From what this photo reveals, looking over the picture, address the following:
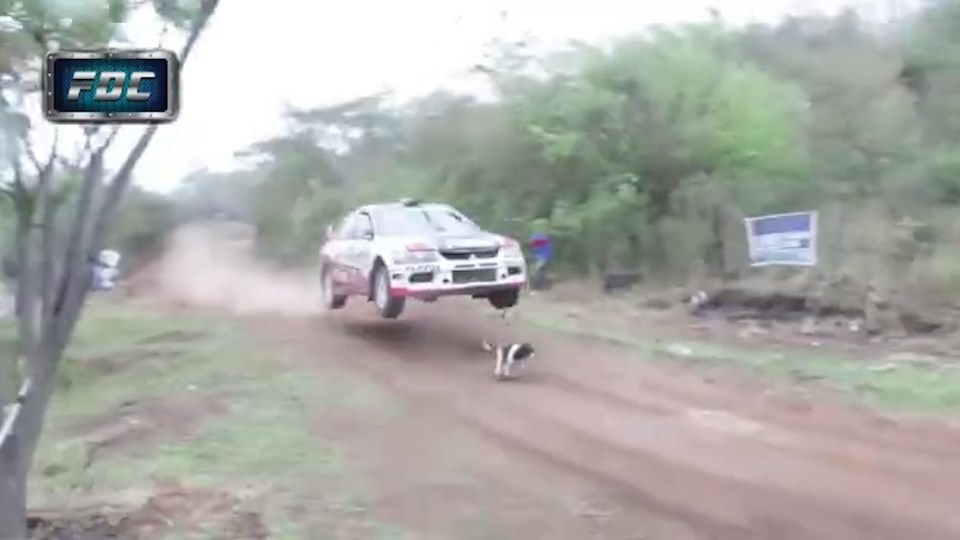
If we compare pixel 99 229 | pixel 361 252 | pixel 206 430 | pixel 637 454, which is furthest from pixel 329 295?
pixel 99 229

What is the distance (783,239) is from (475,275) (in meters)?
4.34

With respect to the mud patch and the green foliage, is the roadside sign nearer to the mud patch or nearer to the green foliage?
the green foliage

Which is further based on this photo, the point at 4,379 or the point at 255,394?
the point at 255,394

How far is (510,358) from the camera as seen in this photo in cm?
870

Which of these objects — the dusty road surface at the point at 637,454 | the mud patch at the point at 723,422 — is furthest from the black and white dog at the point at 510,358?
the mud patch at the point at 723,422

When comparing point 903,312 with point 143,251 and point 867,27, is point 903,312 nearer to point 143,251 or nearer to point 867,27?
point 143,251

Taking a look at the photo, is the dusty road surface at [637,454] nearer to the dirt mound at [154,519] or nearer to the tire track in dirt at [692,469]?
the tire track in dirt at [692,469]

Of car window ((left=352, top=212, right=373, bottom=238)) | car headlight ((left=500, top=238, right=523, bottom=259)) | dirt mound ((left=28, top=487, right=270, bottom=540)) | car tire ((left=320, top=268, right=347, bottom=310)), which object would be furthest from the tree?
car tire ((left=320, top=268, right=347, bottom=310))

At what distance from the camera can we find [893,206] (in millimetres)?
13891

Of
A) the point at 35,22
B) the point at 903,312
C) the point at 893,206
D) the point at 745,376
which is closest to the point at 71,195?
the point at 35,22

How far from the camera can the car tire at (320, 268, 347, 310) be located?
1180cm

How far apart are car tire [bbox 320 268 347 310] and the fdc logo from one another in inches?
284

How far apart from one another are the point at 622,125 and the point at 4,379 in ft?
33.6

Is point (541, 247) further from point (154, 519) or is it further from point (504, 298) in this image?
point (154, 519)
